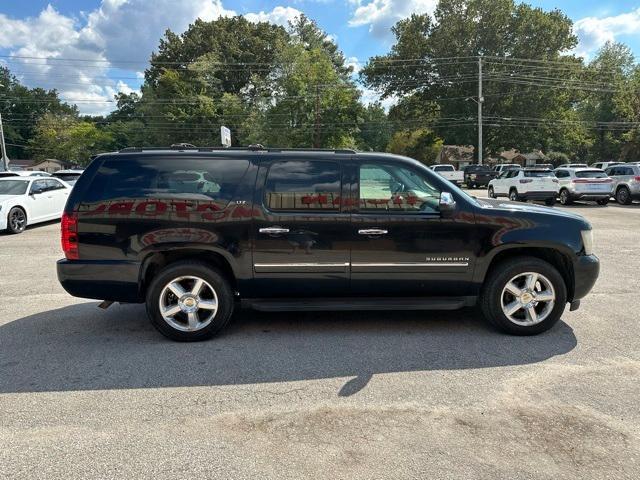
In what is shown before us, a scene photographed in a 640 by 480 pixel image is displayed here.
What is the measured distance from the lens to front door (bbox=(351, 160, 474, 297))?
4.50 metres

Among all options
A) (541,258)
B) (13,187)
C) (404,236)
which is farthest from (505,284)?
(13,187)

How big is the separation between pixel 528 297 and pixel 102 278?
4.16 meters

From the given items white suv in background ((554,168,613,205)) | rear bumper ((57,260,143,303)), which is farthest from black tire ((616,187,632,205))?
rear bumper ((57,260,143,303))

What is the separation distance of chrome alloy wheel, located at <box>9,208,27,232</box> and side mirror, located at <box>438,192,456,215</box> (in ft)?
39.7

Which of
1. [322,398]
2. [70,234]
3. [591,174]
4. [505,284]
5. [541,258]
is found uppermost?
[591,174]

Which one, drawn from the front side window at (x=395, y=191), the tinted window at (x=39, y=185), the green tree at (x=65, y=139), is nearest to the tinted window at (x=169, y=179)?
the front side window at (x=395, y=191)

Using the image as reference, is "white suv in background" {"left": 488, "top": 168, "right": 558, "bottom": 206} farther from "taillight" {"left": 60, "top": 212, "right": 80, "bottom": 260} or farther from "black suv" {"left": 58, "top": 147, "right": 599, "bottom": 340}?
"taillight" {"left": 60, "top": 212, "right": 80, "bottom": 260}

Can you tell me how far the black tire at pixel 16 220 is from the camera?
482 inches

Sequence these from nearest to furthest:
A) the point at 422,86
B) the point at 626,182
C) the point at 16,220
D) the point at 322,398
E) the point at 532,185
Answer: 1. the point at 322,398
2. the point at 16,220
3. the point at 626,182
4. the point at 532,185
5. the point at 422,86

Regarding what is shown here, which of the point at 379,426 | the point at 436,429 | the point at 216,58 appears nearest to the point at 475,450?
the point at 436,429

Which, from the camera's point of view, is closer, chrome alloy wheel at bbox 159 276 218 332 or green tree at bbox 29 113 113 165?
chrome alloy wheel at bbox 159 276 218 332

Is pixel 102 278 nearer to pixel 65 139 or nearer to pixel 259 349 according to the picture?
pixel 259 349

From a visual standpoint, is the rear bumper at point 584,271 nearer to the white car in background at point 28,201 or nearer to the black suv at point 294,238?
the black suv at point 294,238

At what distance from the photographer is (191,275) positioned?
14.7 feet
